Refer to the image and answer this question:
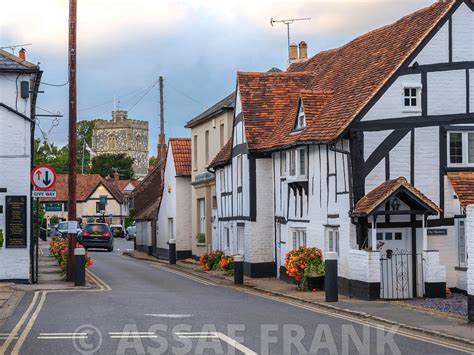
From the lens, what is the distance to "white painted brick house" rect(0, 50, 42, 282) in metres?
Result: 28.5

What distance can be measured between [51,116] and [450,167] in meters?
12.9

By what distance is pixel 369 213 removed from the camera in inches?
972

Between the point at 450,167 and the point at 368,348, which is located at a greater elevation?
the point at 450,167

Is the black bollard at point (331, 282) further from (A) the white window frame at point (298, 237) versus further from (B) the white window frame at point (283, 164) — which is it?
(B) the white window frame at point (283, 164)

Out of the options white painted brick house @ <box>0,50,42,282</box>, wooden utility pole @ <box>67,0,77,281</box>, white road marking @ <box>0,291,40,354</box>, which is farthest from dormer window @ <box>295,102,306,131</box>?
white road marking @ <box>0,291,40,354</box>

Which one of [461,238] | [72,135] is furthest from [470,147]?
[72,135]

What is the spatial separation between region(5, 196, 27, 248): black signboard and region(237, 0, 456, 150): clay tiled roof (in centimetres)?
894

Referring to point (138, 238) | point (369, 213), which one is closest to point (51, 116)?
point (369, 213)

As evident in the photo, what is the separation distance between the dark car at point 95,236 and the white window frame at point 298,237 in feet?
99.6

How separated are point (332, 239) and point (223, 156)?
13.3 m

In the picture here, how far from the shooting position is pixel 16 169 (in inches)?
1133

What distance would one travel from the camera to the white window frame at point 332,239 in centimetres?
2816

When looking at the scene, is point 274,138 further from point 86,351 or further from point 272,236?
point 86,351

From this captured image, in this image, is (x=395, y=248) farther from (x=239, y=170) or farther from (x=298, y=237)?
(x=239, y=170)
